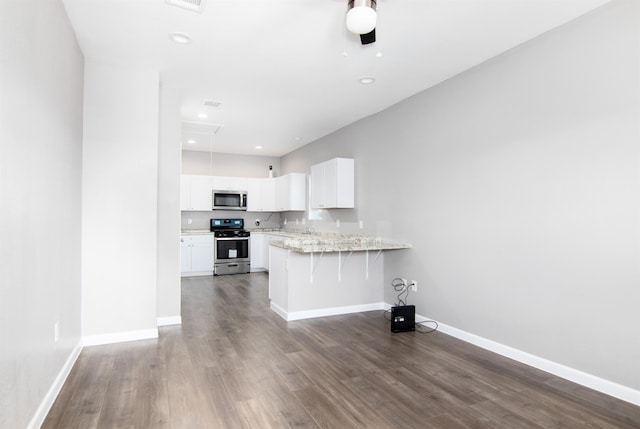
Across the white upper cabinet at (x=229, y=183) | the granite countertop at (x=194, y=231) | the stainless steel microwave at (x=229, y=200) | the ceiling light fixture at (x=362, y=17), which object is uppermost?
the ceiling light fixture at (x=362, y=17)

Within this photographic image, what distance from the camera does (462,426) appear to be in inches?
80.4

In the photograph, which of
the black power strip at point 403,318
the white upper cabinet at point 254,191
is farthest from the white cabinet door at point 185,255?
the black power strip at point 403,318

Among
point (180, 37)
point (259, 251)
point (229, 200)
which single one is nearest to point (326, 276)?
point (180, 37)

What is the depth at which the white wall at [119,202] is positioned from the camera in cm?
327

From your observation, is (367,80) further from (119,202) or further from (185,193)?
(185,193)

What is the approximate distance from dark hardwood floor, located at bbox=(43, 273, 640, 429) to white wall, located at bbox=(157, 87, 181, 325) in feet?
1.07

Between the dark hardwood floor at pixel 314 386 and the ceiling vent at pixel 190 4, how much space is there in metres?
2.66

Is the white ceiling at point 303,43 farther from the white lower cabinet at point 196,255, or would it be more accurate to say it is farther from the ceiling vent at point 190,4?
the white lower cabinet at point 196,255

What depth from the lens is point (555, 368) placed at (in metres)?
2.73

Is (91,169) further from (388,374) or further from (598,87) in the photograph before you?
(598,87)

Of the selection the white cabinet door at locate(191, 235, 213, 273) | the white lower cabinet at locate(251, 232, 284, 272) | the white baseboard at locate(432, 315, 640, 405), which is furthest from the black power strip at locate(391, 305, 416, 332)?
the white cabinet door at locate(191, 235, 213, 273)

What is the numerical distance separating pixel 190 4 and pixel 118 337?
116 inches

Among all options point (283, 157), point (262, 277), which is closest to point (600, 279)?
point (262, 277)

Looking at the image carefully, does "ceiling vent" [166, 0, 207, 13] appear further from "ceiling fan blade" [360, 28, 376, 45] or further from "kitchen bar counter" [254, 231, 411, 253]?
"kitchen bar counter" [254, 231, 411, 253]
